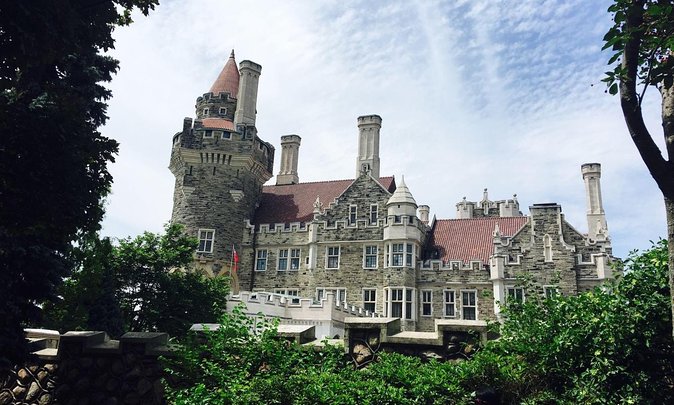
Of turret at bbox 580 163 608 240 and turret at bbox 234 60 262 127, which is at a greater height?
turret at bbox 234 60 262 127

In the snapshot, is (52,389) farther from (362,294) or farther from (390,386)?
(362,294)

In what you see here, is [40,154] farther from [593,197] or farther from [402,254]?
[593,197]

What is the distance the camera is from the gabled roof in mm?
37969

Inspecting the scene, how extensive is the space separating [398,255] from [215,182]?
12582mm

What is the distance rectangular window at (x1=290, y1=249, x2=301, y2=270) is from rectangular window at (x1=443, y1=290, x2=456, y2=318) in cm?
918

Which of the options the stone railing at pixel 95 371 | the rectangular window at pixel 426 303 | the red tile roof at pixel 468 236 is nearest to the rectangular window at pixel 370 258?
the rectangular window at pixel 426 303

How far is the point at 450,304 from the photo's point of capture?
3266 cm

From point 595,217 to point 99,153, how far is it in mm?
34104

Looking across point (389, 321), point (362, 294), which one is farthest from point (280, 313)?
point (389, 321)

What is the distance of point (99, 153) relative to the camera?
12.2 metres

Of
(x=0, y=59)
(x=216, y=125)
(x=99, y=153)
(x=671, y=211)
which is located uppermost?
(x=216, y=125)

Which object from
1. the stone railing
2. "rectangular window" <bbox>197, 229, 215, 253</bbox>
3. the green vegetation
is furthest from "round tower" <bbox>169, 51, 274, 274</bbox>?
the green vegetation

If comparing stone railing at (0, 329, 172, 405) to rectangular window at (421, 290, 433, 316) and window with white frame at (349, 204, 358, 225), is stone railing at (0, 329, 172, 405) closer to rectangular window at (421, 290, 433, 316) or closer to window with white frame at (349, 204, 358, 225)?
rectangular window at (421, 290, 433, 316)

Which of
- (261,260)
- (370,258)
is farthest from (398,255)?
(261,260)
